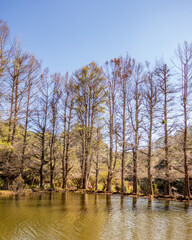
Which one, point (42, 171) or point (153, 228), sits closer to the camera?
point (153, 228)

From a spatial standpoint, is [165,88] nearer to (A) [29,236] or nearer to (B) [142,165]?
(B) [142,165]

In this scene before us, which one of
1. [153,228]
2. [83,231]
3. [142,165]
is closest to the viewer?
[83,231]

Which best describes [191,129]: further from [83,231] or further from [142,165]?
[83,231]

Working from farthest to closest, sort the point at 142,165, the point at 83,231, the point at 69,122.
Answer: the point at 69,122 < the point at 142,165 < the point at 83,231

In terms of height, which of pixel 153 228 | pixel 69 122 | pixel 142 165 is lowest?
pixel 153 228

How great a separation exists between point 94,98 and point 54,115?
5.10m

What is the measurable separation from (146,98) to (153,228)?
11043mm

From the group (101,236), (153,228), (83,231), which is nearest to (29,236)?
(83,231)

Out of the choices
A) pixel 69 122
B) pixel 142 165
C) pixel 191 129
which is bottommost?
pixel 142 165

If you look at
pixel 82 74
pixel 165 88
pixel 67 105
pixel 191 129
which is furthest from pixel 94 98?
pixel 191 129

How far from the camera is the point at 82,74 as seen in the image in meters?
17.1

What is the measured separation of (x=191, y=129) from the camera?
41.0 feet

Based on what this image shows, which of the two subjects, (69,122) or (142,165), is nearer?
(142,165)

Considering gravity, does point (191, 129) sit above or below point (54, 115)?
below
